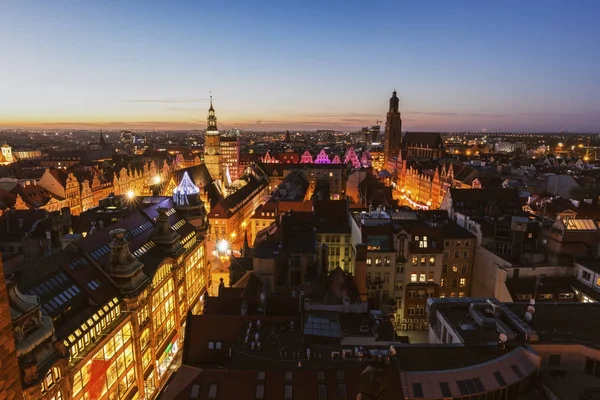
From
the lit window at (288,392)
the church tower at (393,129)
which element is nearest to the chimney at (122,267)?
the lit window at (288,392)

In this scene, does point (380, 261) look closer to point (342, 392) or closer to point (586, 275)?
point (586, 275)

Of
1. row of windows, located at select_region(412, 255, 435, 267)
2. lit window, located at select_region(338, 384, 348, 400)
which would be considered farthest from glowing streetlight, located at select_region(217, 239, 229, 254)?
lit window, located at select_region(338, 384, 348, 400)

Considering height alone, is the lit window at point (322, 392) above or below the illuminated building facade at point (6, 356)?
below

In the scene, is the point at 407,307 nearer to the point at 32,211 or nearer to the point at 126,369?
the point at 126,369

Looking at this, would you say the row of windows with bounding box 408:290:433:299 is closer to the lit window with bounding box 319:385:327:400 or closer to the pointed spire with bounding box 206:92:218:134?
the lit window with bounding box 319:385:327:400

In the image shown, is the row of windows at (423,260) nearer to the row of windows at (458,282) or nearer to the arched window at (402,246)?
the arched window at (402,246)

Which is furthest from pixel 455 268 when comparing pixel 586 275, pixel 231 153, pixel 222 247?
pixel 231 153
